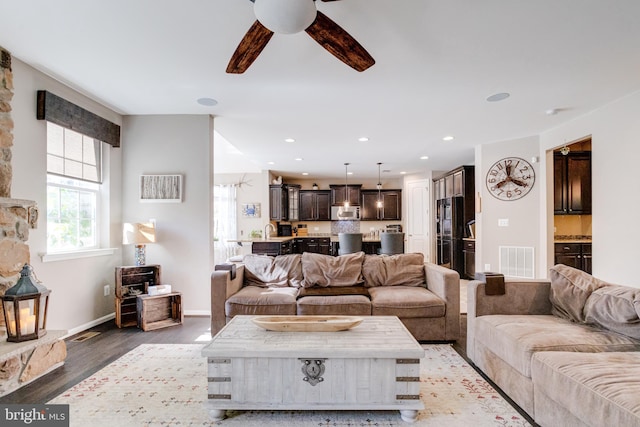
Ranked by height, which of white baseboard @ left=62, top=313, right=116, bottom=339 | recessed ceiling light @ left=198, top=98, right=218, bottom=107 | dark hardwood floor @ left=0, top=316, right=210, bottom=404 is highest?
recessed ceiling light @ left=198, top=98, right=218, bottom=107

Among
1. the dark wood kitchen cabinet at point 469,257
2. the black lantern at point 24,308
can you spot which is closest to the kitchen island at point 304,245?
the dark wood kitchen cabinet at point 469,257

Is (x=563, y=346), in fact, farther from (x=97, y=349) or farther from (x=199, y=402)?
(x=97, y=349)

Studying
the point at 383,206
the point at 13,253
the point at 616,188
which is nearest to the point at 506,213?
the point at 616,188

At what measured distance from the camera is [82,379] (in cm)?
240

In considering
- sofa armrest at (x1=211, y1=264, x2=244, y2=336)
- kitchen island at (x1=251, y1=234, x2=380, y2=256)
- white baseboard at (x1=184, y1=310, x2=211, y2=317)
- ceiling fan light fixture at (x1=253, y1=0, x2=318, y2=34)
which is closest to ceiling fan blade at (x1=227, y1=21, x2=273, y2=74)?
ceiling fan light fixture at (x1=253, y1=0, x2=318, y2=34)

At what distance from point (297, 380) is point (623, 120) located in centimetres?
442

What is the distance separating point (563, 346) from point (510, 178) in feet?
13.5

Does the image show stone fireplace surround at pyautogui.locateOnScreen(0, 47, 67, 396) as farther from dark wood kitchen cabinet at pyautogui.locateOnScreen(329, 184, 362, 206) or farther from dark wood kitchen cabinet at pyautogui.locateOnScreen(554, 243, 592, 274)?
dark wood kitchen cabinet at pyautogui.locateOnScreen(329, 184, 362, 206)

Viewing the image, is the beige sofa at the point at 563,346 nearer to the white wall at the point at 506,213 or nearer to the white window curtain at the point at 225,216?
the white wall at the point at 506,213

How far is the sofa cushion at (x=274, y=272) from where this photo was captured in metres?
3.63

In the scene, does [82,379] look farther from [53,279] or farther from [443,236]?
[443,236]

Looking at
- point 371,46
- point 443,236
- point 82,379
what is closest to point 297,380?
point 82,379

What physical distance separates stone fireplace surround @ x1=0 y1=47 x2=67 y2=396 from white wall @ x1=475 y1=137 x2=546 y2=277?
5.75m

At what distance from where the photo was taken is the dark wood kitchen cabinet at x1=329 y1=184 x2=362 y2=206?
936cm
